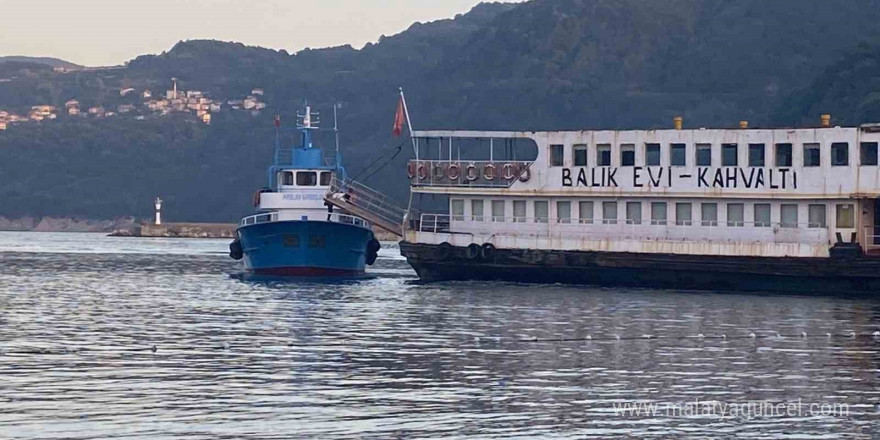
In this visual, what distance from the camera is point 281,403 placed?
97.1ft

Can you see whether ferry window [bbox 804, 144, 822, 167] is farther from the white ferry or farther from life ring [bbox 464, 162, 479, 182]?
life ring [bbox 464, 162, 479, 182]

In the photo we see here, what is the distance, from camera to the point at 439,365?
35.4 metres

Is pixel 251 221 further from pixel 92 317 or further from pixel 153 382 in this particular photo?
pixel 153 382

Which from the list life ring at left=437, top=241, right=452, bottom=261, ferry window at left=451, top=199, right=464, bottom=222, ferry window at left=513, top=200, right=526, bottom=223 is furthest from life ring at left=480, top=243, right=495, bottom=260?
ferry window at left=451, top=199, right=464, bottom=222

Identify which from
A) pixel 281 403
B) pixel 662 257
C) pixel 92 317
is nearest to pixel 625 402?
pixel 281 403

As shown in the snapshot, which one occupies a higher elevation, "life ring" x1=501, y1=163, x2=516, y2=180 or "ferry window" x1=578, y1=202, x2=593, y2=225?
"life ring" x1=501, y1=163, x2=516, y2=180

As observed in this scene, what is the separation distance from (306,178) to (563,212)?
548 inches

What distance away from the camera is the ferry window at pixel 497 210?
63438mm

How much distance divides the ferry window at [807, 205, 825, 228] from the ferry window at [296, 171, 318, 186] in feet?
74.3

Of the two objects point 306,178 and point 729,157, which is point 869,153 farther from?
point 306,178

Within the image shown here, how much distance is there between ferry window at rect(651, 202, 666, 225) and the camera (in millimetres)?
60062

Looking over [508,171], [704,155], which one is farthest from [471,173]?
[704,155]

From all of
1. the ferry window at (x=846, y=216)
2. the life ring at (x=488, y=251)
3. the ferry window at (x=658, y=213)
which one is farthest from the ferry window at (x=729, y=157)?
the life ring at (x=488, y=251)

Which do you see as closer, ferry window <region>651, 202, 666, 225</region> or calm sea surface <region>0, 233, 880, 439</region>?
calm sea surface <region>0, 233, 880, 439</region>
